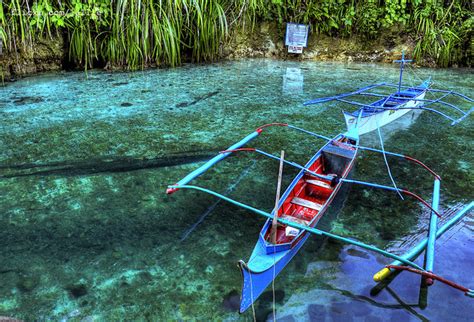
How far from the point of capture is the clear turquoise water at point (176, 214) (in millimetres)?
1800

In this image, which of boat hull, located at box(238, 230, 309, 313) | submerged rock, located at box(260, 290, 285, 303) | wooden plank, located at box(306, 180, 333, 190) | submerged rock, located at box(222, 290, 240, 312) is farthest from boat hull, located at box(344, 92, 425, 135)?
submerged rock, located at box(222, 290, 240, 312)

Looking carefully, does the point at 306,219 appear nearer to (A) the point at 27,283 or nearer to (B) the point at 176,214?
(B) the point at 176,214

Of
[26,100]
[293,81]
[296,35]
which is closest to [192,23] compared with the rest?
[293,81]

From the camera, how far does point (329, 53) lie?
784 cm

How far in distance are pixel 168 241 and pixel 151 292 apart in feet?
1.33

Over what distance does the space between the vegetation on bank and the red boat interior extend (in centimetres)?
399

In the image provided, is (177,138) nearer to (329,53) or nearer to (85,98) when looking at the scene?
(85,98)

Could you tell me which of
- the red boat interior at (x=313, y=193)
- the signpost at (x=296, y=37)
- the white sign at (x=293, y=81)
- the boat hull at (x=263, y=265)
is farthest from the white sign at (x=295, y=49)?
the boat hull at (x=263, y=265)

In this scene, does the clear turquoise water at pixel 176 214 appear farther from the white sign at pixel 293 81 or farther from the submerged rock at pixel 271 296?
the white sign at pixel 293 81

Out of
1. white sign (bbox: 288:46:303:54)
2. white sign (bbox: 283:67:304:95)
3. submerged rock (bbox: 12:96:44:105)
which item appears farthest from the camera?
white sign (bbox: 288:46:303:54)

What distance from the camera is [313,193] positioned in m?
2.61

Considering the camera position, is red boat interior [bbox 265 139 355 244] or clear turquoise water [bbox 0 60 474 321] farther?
red boat interior [bbox 265 139 355 244]

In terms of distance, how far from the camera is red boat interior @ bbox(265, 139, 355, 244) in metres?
2.13

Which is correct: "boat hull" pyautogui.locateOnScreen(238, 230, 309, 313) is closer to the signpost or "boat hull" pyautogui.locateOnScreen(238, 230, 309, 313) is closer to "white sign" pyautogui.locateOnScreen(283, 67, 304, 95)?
"white sign" pyautogui.locateOnScreen(283, 67, 304, 95)
